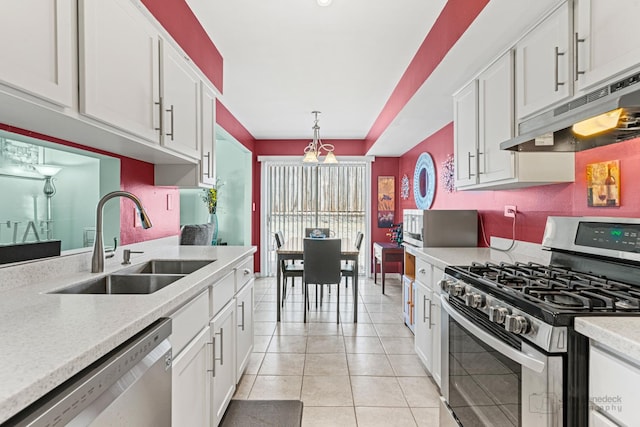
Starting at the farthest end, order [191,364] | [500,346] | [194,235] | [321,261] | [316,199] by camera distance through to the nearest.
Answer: [316,199] < [194,235] < [321,261] < [191,364] < [500,346]

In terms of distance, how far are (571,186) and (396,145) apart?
11.0 ft

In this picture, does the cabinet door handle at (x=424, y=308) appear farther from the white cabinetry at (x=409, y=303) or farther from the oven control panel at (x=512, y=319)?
the oven control panel at (x=512, y=319)

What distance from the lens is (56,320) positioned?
929 millimetres

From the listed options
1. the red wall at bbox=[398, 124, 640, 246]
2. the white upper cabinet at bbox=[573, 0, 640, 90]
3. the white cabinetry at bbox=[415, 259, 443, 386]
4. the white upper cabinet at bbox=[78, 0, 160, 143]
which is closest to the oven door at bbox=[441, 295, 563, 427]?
the white cabinetry at bbox=[415, 259, 443, 386]

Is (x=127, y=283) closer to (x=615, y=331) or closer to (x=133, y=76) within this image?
(x=133, y=76)

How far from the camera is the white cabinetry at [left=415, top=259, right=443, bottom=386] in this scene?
7.38 ft

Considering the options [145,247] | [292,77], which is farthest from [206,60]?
[145,247]

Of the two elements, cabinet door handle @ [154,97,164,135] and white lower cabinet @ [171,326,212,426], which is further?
cabinet door handle @ [154,97,164,135]

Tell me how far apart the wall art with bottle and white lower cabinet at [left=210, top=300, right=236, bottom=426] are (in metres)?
2.03

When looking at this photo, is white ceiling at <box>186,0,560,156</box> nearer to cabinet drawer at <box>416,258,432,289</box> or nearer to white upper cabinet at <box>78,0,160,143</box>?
white upper cabinet at <box>78,0,160,143</box>

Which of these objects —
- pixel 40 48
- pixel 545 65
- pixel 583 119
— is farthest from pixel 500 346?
pixel 40 48

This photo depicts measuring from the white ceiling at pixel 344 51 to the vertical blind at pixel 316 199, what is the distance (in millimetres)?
1910

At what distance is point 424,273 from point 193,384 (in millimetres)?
1735

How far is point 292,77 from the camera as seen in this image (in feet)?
11.1
